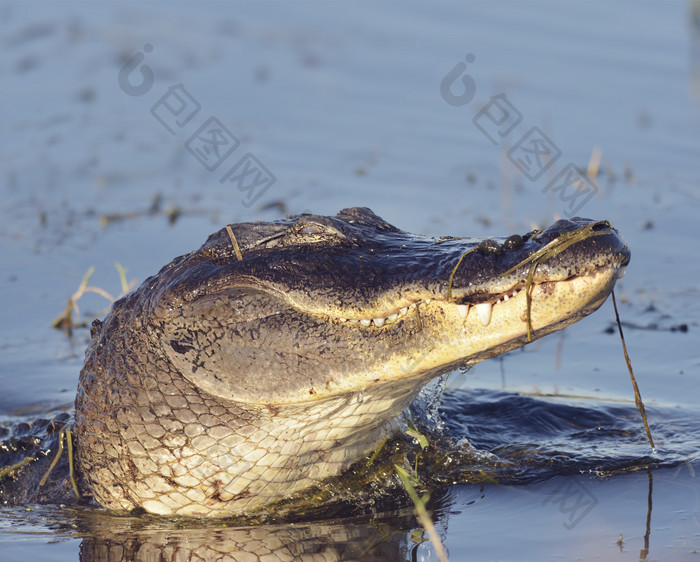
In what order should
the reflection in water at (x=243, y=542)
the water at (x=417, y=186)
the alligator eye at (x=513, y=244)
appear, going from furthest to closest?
the water at (x=417, y=186), the reflection in water at (x=243, y=542), the alligator eye at (x=513, y=244)

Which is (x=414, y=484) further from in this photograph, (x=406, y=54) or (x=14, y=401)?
(x=406, y=54)

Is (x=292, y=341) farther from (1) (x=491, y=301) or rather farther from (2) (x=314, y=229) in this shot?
(1) (x=491, y=301)

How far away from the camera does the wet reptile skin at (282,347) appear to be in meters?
3.36

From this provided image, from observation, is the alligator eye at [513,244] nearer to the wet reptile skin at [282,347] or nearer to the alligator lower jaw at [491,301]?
the wet reptile skin at [282,347]

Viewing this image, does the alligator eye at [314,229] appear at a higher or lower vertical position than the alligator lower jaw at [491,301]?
higher

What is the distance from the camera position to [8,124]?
32.7 feet

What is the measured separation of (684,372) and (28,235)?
528 centimetres

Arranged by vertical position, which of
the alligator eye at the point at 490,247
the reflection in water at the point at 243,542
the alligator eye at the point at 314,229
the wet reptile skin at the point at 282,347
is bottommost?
the reflection in water at the point at 243,542

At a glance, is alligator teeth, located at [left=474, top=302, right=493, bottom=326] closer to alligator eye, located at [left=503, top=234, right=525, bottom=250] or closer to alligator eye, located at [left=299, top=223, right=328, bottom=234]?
alligator eye, located at [left=503, top=234, right=525, bottom=250]

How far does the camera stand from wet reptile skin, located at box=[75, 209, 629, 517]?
11.0 feet

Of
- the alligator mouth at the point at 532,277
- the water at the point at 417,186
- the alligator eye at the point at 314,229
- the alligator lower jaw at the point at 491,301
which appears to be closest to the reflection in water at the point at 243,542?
the water at the point at 417,186

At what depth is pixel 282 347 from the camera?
12.0ft

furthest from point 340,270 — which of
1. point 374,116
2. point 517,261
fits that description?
point 374,116

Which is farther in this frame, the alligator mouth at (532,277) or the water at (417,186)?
the water at (417,186)
